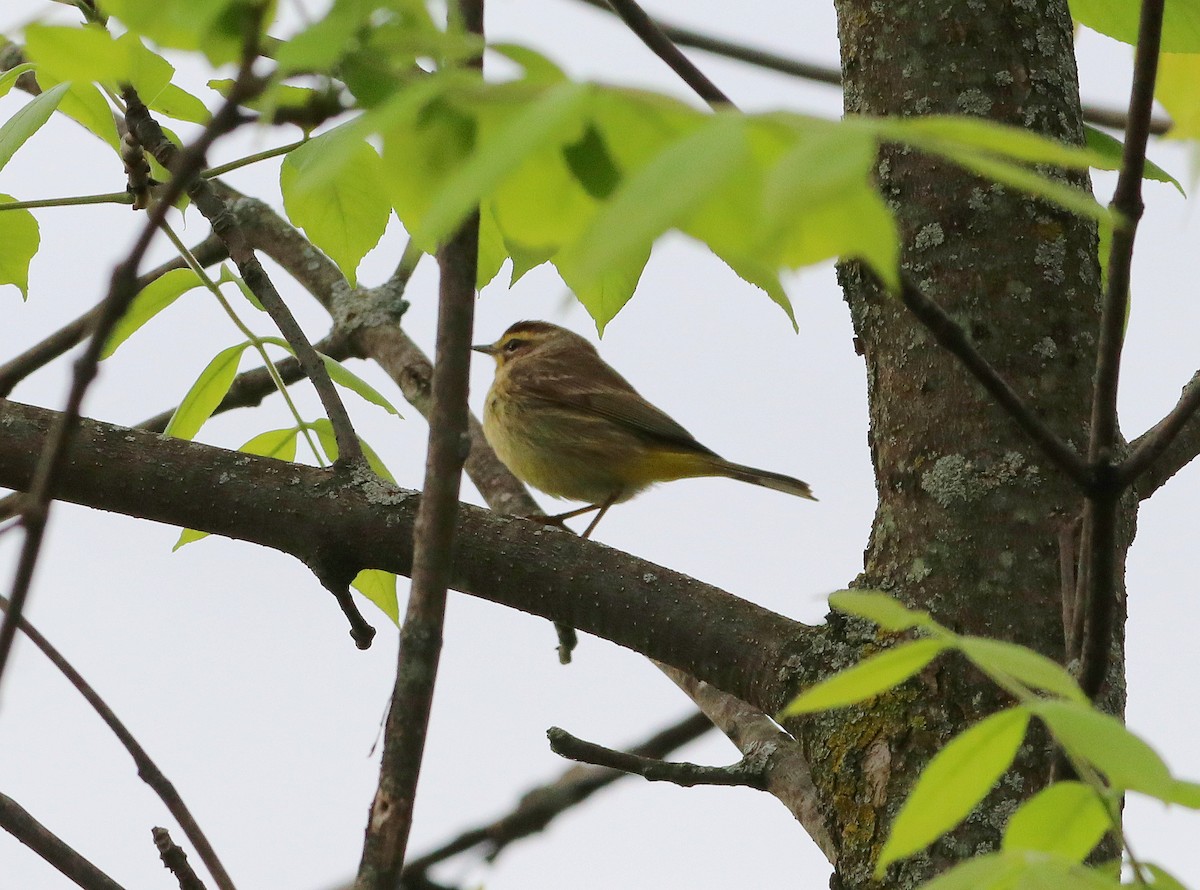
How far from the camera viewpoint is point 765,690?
8.64ft

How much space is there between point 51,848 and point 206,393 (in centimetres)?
143

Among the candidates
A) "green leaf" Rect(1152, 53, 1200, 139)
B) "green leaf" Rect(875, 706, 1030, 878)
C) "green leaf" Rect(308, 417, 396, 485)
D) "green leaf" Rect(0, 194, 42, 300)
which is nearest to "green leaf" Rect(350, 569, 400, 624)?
"green leaf" Rect(308, 417, 396, 485)

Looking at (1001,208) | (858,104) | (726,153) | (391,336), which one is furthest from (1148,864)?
(391,336)

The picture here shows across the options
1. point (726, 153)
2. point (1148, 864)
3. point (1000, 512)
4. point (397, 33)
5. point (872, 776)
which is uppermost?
point (1000, 512)

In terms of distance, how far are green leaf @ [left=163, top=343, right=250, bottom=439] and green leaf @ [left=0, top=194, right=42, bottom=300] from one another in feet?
1.39

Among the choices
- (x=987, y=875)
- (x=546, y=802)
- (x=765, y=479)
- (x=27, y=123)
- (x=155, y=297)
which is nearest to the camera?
(x=987, y=875)

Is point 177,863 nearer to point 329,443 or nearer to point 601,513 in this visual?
point 329,443

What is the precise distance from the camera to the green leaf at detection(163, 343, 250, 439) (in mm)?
3123

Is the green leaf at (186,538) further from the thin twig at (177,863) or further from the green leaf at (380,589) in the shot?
the thin twig at (177,863)

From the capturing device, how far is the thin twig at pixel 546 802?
4.43 meters

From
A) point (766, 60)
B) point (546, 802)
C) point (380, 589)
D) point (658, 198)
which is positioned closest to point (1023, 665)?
point (658, 198)

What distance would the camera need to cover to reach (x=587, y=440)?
6.83 m

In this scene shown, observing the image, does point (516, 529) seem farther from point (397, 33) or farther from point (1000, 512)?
point (397, 33)

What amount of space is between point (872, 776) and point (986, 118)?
1.42 metres
